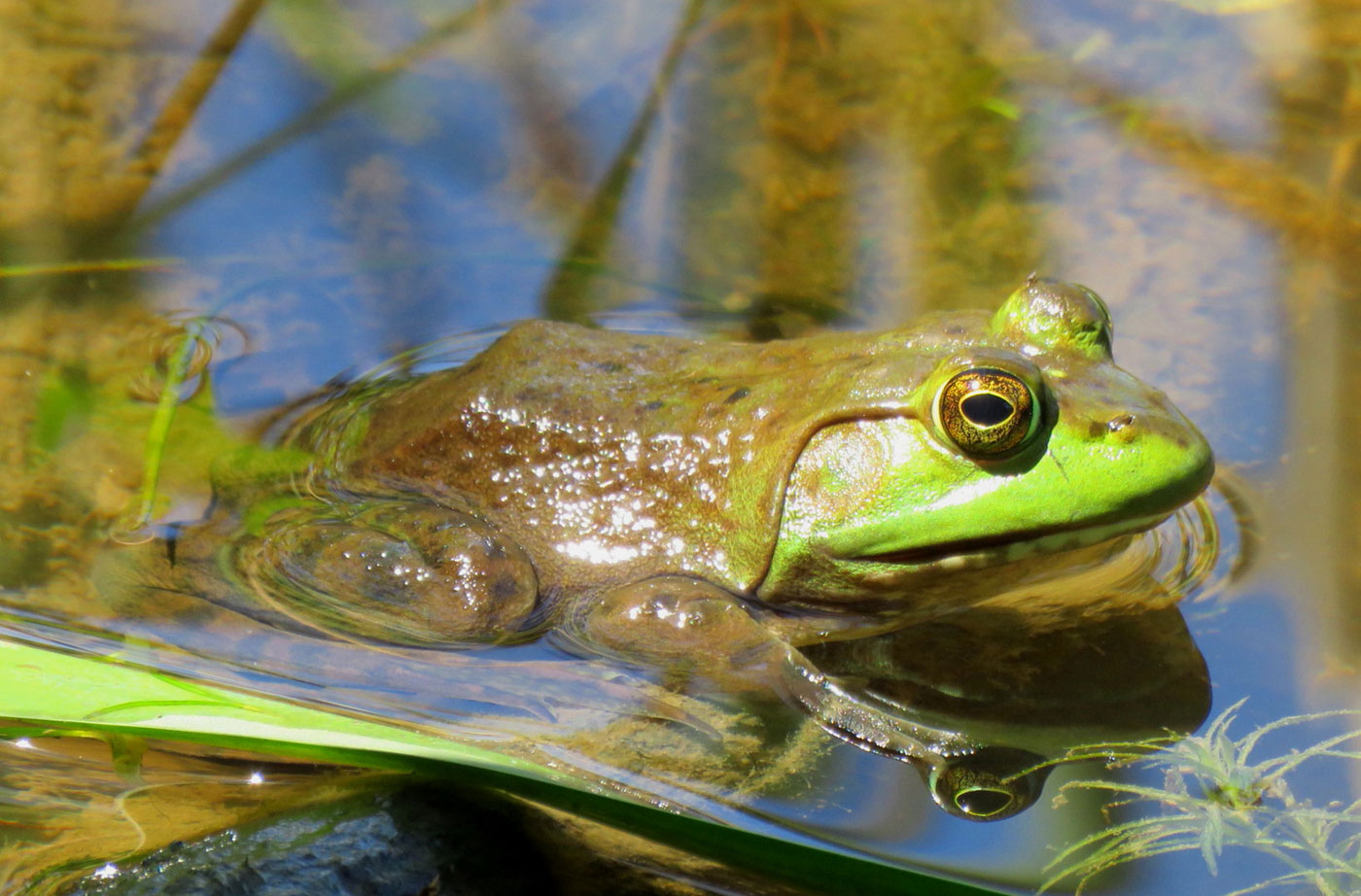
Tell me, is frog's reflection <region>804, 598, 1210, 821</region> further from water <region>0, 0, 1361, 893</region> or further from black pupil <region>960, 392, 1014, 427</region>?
black pupil <region>960, 392, 1014, 427</region>

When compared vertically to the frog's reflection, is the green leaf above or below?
below

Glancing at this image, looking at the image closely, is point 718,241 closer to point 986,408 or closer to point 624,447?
point 624,447

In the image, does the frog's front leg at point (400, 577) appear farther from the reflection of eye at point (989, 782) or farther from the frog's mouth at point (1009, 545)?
the reflection of eye at point (989, 782)

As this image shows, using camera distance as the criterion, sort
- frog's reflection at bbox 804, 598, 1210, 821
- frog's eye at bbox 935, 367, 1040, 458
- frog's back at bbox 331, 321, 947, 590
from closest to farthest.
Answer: frog's reflection at bbox 804, 598, 1210, 821 → frog's eye at bbox 935, 367, 1040, 458 → frog's back at bbox 331, 321, 947, 590

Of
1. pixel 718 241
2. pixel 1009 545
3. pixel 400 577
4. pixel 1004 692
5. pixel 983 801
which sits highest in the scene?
pixel 718 241

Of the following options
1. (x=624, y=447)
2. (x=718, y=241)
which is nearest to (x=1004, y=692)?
(x=624, y=447)

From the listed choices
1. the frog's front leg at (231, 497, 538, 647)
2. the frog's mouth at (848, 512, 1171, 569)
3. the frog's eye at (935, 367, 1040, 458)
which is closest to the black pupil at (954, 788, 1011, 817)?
the frog's mouth at (848, 512, 1171, 569)

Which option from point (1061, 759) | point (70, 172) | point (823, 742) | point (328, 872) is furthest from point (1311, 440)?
point (70, 172)
